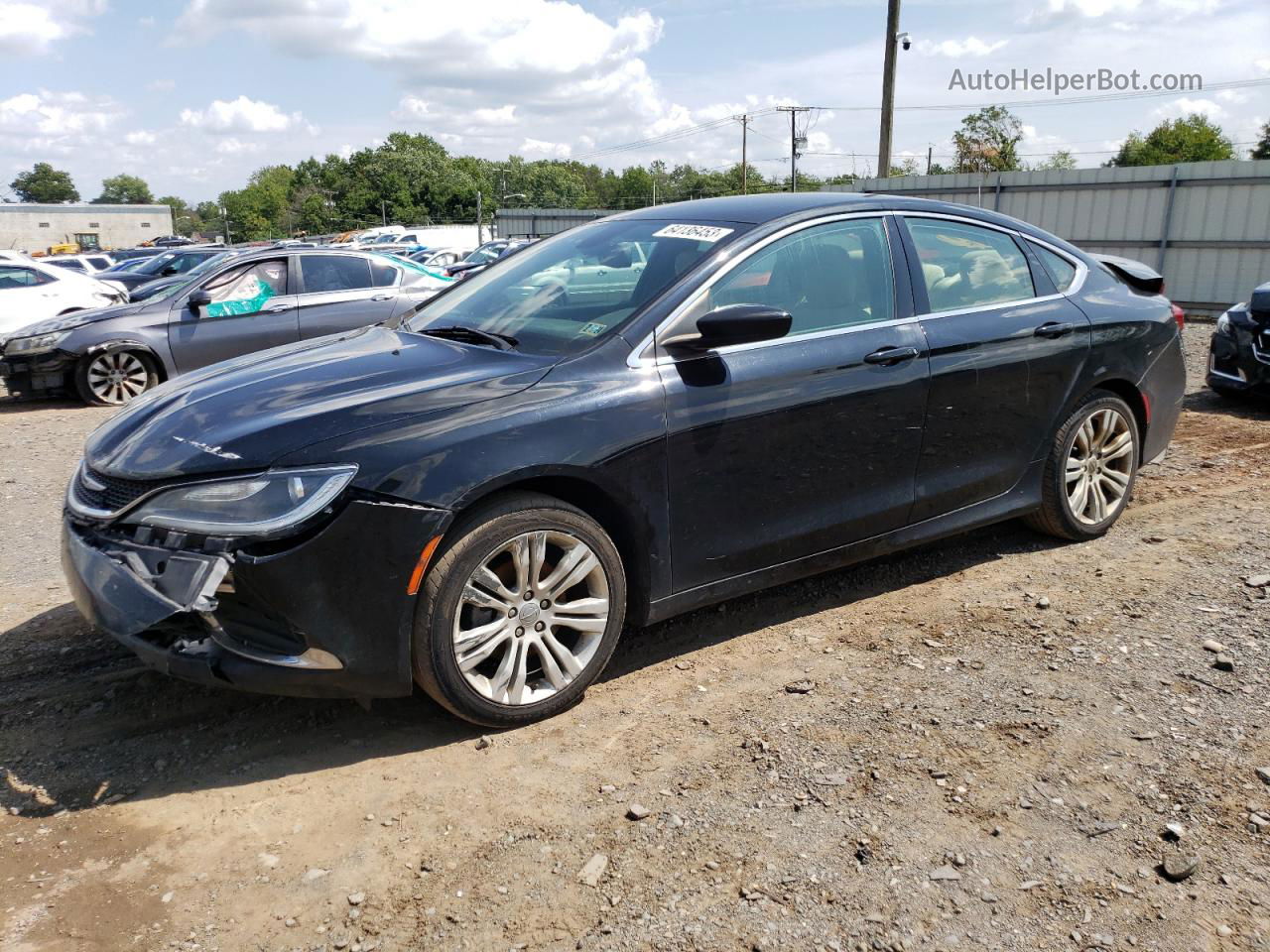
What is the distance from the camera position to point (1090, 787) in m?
2.99

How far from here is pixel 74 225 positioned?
3563 inches

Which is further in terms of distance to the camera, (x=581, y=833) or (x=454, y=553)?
(x=454, y=553)

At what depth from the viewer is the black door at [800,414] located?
3625mm

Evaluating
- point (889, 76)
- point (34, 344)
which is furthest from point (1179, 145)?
point (34, 344)

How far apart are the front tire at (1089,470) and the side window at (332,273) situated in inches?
296

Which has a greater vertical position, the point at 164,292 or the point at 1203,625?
the point at 164,292

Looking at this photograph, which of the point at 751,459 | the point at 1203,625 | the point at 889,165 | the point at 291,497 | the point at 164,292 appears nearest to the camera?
the point at 291,497

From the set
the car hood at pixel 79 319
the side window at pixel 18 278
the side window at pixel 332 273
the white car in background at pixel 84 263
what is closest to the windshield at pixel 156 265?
the white car in background at pixel 84 263

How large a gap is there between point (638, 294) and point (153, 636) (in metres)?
2.01

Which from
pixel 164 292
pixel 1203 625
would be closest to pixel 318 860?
pixel 1203 625

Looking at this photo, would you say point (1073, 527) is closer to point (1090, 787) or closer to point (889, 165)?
point (1090, 787)

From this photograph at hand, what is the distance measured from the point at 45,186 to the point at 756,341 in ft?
570

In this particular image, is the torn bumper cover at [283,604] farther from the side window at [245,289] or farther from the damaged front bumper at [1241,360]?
the damaged front bumper at [1241,360]

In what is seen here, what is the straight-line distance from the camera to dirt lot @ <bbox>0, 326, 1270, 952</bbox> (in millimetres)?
2475
